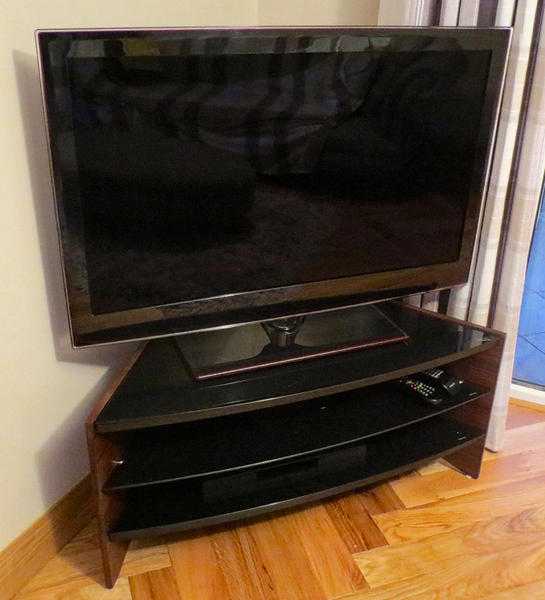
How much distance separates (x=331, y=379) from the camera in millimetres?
1403

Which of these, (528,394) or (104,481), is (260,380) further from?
(528,394)

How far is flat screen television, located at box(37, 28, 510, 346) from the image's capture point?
118cm

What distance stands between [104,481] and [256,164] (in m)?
0.76

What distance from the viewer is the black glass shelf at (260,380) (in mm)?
1278

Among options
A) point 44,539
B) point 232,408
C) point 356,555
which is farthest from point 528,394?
point 44,539

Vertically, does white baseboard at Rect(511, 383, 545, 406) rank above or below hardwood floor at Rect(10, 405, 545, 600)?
above

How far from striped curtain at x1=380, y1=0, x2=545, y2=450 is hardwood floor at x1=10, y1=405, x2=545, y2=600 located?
0.34 m

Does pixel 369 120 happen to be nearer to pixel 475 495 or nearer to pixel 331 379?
pixel 331 379

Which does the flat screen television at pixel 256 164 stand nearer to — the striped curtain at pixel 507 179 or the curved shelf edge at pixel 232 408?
the striped curtain at pixel 507 179

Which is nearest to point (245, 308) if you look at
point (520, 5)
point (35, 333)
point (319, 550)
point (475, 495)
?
point (35, 333)

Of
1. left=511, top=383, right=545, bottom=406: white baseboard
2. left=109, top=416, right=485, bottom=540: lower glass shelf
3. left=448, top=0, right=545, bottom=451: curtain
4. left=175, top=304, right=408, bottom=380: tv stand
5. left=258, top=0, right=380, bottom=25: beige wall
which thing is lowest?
left=511, top=383, right=545, bottom=406: white baseboard

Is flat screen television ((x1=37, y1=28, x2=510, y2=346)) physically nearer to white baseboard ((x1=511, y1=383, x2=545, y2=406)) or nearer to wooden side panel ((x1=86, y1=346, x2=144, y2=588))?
wooden side panel ((x1=86, y1=346, x2=144, y2=588))

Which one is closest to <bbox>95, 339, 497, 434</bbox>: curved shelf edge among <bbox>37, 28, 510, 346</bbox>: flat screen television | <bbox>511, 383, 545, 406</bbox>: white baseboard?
<bbox>37, 28, 510, 346</bbox>: flat screen television

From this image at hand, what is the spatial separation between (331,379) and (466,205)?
0.61m
